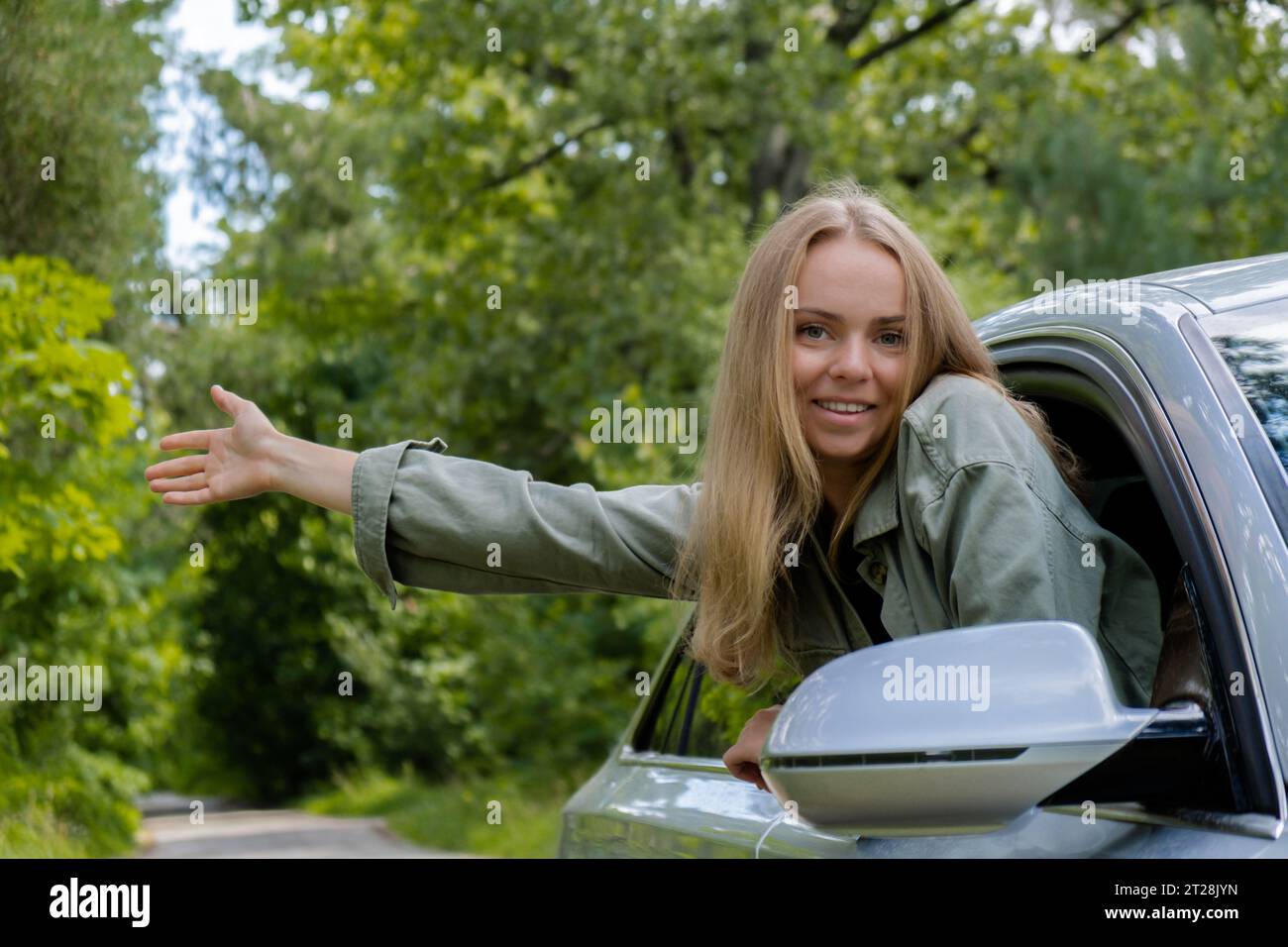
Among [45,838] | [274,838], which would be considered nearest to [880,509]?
[45,838]

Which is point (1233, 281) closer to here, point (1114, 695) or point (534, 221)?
point (1114, 695)

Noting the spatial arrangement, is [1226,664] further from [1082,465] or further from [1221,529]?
[1082,465]

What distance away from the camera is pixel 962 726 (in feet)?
4.50

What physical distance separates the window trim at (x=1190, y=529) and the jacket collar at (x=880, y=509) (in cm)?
27

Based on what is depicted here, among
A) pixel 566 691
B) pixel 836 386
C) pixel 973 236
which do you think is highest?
pixel 973 236

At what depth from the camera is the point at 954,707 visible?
4.53 feet

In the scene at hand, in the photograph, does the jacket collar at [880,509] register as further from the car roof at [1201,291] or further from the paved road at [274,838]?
the paved road at [274,838]

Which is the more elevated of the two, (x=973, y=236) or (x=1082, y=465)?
(x=973, y=236)

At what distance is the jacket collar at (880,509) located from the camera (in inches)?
77.6

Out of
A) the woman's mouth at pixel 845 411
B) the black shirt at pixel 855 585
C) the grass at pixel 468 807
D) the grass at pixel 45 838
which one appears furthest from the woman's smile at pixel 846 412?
the grass at pixel 468 807

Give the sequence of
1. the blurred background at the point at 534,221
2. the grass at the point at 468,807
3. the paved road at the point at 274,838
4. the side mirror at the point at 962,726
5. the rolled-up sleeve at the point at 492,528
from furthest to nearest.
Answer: the paved road at the point at 274,838 → the grass at the point at 468,807 → the blurred background at the point at 534,221 → the rolled-up sleeve at the point at 492,528 → the side mirror at the point at 962,726
